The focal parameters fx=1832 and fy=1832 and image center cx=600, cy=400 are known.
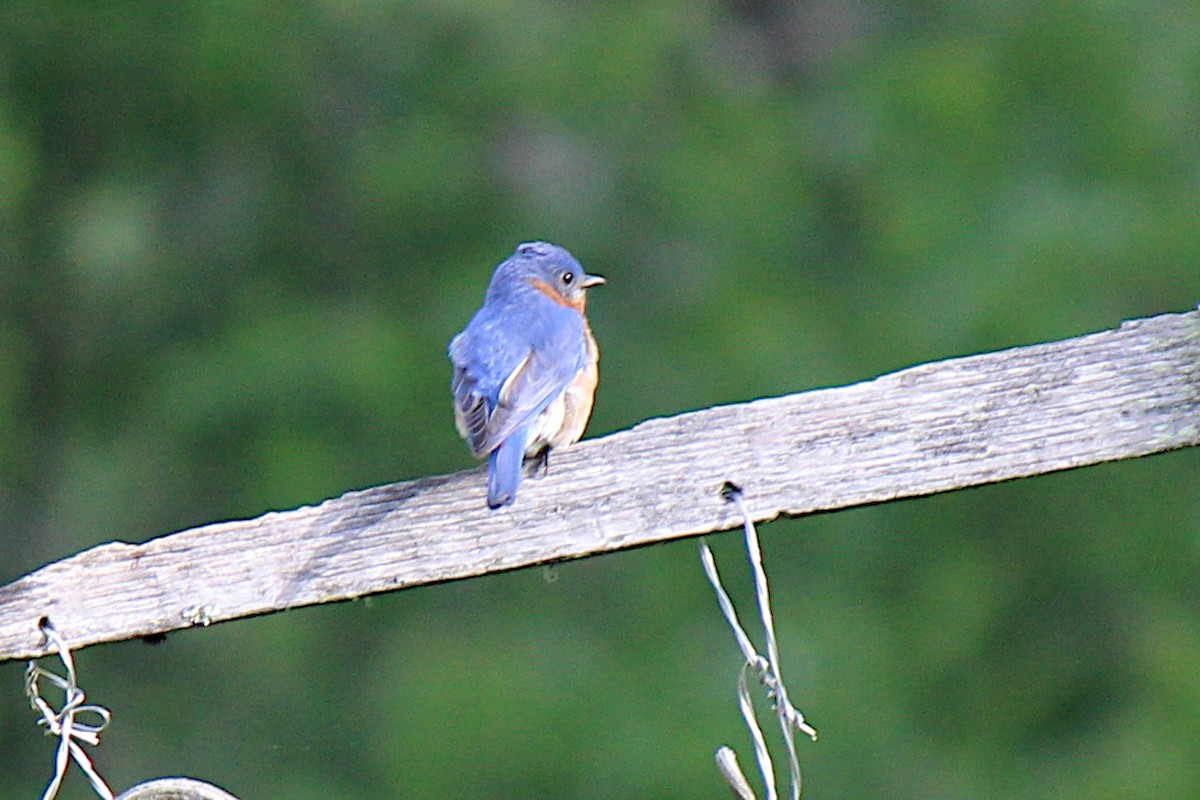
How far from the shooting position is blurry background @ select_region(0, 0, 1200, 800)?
20.5 ft

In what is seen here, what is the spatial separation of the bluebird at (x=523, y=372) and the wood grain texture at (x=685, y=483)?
67 centimetres

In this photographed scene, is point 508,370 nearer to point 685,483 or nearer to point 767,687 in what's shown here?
point 685,483

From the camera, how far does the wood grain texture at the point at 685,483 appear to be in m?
1.89

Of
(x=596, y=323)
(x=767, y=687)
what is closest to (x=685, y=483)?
(x=767, y=687)

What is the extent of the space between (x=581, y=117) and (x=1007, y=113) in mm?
1738

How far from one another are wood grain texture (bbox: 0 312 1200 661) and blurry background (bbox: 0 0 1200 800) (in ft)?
12.4

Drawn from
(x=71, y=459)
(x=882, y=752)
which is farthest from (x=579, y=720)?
(x=71, y=459)

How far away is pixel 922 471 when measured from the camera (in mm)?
1892

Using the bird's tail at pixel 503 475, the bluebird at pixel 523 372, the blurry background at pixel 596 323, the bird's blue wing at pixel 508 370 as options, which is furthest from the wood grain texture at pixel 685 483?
the blurry background at pixel 596 323

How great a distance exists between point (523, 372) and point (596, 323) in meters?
3.66

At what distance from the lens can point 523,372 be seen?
3.43 m

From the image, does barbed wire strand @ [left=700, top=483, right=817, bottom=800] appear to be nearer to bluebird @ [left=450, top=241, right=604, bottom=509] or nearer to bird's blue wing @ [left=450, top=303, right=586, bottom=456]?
bluebird @ [left=450, top=241, right=604, bottom=509]

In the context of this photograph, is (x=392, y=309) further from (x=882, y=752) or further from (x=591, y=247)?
(x=882, y=752)

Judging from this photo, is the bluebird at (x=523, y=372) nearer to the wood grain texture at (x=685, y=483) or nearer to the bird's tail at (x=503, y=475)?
the bird's tail at (x=503, y=475)
